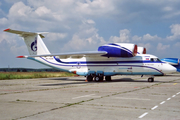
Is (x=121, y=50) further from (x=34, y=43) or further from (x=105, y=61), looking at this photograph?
(x=34, y=43)

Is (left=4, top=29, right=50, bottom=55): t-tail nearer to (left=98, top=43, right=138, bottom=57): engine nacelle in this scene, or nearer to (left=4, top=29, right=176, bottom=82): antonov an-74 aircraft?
(left=4, top=29, right=176, bottom=82): antonov an-74 aircraft

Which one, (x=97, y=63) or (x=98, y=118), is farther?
(x=97, y=63)

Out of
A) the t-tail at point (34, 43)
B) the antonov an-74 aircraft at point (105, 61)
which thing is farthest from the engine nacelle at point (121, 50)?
the t-tail at point (34, 43)

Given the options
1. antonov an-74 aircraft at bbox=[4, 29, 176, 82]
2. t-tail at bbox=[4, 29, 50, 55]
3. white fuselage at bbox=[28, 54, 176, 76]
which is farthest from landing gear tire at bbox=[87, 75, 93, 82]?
t-tail at bbox=[4, 29, 50, 55]

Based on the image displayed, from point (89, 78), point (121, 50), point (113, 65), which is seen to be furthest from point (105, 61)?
point (89, 78)

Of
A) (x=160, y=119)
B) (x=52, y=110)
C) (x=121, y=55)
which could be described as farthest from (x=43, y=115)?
(x=121, y=55)

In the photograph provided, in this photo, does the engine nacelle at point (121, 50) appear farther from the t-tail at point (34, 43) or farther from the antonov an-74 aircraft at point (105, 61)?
the t-tail at point (34, 43)

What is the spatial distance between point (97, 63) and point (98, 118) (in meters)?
18.8

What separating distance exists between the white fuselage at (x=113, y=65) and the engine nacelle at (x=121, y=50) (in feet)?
2.96

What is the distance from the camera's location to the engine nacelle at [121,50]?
73.6 ft

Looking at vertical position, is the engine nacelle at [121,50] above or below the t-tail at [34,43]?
below

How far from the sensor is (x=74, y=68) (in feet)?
86.2

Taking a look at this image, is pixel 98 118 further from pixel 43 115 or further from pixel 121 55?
pixel 121 55

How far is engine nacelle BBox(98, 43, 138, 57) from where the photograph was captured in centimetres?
2244
